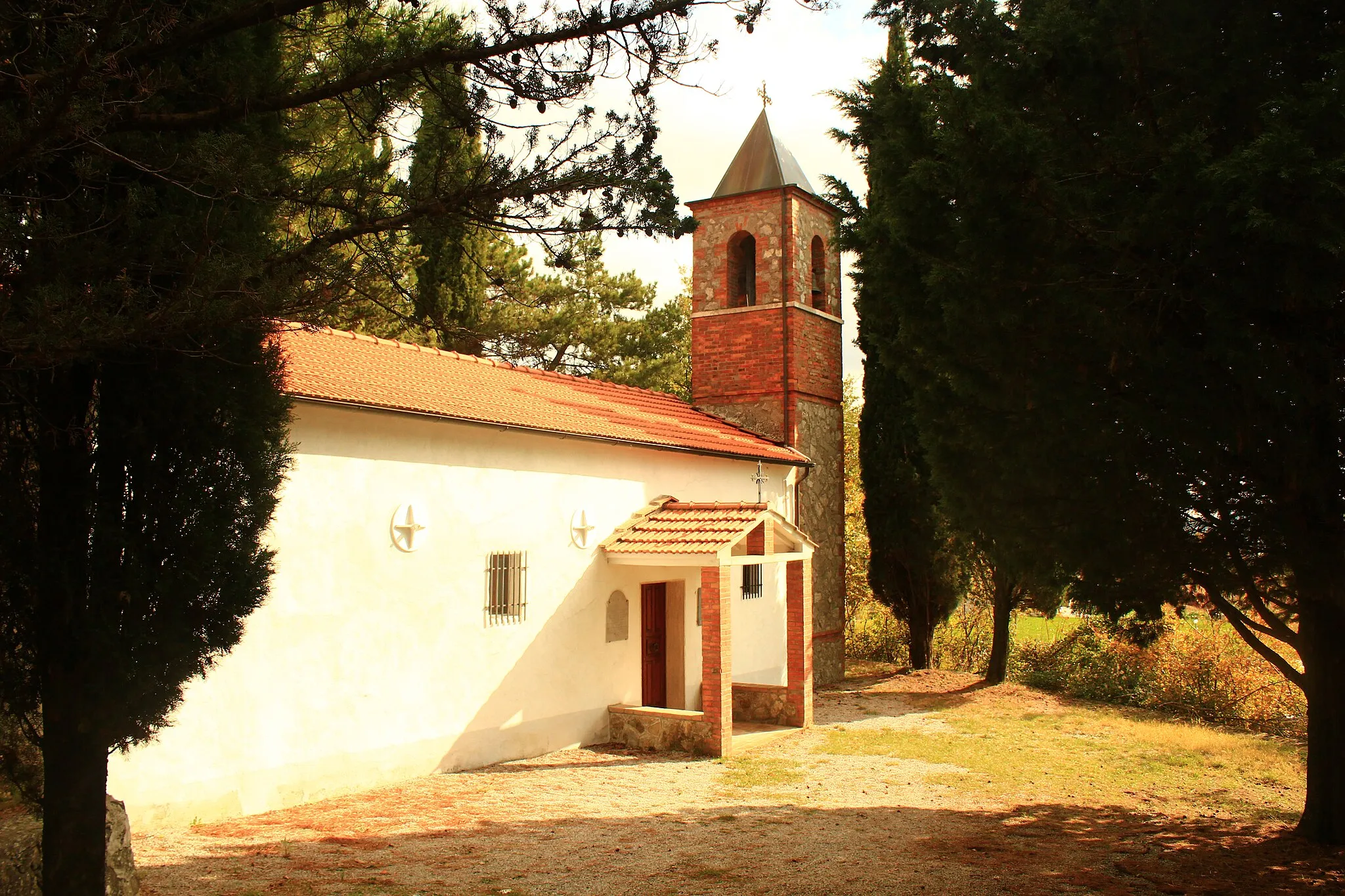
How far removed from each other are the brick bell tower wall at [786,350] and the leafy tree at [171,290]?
12.7m

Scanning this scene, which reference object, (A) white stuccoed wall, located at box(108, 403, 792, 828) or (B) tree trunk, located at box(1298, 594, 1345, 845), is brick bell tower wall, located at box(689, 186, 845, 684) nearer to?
(A) white stuccoed wall, located at box(108, 403, 792, 828)

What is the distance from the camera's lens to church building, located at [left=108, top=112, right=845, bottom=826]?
8797 millimetres

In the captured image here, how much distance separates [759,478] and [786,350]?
3186mm

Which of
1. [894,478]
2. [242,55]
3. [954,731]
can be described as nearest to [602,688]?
[954,731]

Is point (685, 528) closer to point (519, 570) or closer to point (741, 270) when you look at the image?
point (519, 570)

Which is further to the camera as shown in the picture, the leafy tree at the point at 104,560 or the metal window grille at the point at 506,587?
the metal window grille at the point at 506,587

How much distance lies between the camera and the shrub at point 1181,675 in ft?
46.5

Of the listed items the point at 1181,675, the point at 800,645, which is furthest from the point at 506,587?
the point at 1181,675

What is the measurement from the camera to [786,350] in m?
17.4

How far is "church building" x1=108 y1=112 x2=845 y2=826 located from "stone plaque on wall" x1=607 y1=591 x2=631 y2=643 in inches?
1.2

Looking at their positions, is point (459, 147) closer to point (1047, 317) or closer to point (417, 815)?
point (1047, 317)

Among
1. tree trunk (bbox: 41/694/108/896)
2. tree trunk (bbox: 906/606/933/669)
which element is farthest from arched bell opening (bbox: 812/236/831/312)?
tree trunk (bbox: 41/694/108/896)

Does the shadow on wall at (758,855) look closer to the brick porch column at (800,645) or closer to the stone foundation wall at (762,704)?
the brick porch column at (800,645)

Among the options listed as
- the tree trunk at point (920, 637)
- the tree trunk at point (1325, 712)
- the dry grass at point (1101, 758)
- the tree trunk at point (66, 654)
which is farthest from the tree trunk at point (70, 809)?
the tree trunk at point (920, 637)
